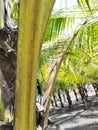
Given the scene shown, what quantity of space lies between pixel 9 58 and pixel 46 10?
1.47 feet

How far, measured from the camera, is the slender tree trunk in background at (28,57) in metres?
1.12

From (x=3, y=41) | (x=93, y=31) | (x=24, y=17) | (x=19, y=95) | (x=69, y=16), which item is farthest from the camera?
(x=93, y=31)

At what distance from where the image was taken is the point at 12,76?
1.67m

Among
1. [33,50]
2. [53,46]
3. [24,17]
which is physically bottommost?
[53,46]

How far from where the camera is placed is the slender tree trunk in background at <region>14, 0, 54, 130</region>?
3.67 feet

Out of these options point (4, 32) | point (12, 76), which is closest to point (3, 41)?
point (4, 32)

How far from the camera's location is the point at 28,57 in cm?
120

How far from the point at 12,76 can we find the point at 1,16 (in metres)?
0.31

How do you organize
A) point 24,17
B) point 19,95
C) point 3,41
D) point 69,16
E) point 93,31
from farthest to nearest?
point 93,31 → point 69,16 → point 3,41 → point 19,95 → point 24,17

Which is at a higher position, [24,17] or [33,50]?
[24,17]

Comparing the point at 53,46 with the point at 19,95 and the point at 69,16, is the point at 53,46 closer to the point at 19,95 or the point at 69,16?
the point at 69,16

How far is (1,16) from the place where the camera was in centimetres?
165

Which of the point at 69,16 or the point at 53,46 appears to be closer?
the point at 69,16

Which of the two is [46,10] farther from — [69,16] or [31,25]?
[69,16]
